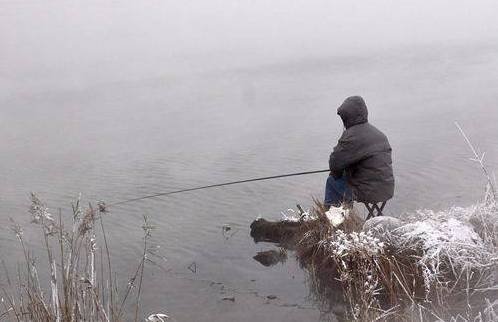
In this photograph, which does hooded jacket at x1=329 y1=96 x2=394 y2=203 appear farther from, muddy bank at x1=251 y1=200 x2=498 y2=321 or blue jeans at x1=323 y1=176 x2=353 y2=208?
muddy bank at x1=251 y1=200 x2=498 y2=321

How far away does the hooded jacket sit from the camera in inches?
277

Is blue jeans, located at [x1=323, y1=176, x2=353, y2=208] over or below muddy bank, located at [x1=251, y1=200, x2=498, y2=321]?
over

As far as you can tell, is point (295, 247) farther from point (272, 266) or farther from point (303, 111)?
point (303, 111)

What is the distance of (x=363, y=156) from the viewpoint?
7027mm

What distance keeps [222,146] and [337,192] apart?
6.03 meters

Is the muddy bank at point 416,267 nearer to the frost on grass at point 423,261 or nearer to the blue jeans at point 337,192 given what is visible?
the frost on grass at point 423,261

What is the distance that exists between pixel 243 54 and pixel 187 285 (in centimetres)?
2252

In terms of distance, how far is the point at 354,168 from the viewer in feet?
23.7

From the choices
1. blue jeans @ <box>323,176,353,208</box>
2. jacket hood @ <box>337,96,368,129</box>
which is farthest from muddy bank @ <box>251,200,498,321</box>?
jacket hood @ <box>337,96,368,129</box>

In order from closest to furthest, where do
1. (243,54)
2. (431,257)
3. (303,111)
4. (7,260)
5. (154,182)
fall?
(431,257), (7,260), (154,182), (303,111), (243,54)

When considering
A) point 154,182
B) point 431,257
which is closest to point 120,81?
point 154,182

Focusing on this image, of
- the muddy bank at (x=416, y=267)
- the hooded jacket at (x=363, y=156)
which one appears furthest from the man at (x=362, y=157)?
the muddy bank at (x=416, y=267)

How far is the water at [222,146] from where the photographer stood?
23.8 feet

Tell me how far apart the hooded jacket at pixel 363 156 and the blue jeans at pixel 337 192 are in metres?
0.12
